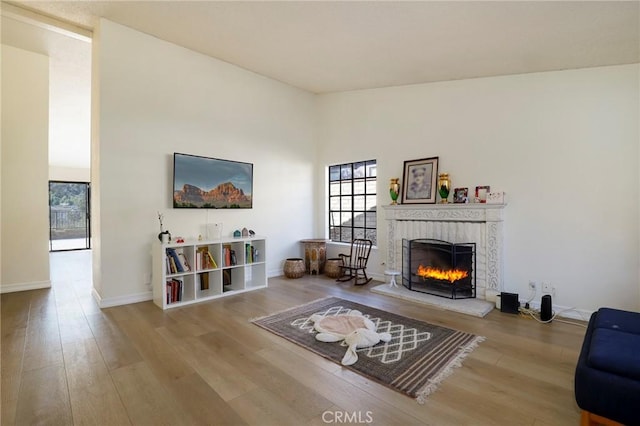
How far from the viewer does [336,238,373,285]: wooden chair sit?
201 inches

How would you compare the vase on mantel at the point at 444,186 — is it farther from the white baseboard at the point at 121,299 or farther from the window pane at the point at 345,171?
the white baseboard at the point at 121,299

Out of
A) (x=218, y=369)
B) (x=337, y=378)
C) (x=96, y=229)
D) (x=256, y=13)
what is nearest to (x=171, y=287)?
Answer: (x=96, y=229)

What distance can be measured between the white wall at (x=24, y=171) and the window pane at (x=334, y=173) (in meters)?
4.76

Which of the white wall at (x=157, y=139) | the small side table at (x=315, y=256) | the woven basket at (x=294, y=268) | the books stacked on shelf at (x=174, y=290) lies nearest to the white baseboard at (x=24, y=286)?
the white wall at (x=157, y=139)

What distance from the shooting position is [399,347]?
8.59 ft

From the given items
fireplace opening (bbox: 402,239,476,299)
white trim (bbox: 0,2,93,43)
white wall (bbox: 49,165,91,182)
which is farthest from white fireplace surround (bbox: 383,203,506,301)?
white wall (bbox: 49,165,91,182)

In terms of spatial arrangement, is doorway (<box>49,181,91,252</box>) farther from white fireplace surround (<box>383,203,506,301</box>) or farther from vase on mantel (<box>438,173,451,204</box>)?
vase on mantel (<box>438,173,451,204</box>)

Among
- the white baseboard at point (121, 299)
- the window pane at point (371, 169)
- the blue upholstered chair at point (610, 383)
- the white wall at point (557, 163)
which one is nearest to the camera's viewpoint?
the blue upholstered chair at point (610, 383)

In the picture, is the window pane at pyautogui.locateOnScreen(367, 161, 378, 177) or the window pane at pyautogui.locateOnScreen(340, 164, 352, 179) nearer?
the window pane at pyautogui.locateOnScreen(367, 161, 378, 177)

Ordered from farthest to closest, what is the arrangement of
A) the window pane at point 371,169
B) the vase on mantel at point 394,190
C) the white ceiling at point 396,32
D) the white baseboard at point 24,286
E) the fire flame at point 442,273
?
the window pane at point 371,169 < the vase on mantel at point 394,190 < the white baseboard at point 24,286 < the fire flame at point 442,273 < the white ceiling at point 396,32

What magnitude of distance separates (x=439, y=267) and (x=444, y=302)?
58 centimetres

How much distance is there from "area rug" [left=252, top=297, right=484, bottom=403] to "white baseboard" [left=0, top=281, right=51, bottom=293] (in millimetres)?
3852

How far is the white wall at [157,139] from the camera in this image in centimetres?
367

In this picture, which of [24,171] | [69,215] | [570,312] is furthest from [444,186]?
[69,215]
